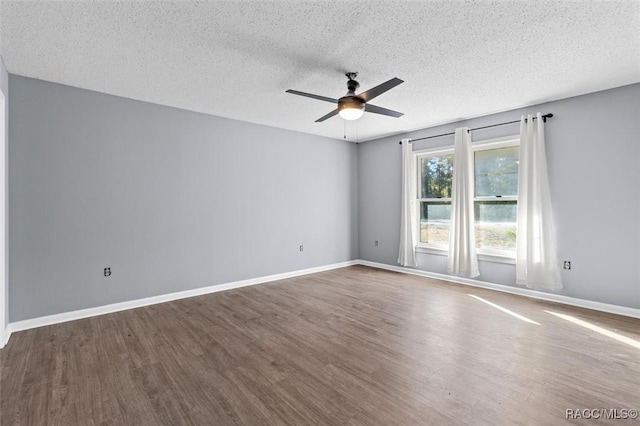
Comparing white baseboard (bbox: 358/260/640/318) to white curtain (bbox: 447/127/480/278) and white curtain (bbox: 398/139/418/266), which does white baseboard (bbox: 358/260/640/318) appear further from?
white curtain (bbox: 398/139/418/266)

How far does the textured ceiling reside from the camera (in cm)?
208

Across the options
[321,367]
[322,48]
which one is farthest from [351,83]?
[321,367]

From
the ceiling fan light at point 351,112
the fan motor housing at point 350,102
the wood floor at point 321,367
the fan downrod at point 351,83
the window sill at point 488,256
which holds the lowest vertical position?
the wood floor at point 321,367

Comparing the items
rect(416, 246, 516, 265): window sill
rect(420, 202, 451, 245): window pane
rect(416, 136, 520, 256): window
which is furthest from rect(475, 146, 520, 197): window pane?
rect(416, 246, 516, 265): window sill

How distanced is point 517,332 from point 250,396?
2620 millimetres

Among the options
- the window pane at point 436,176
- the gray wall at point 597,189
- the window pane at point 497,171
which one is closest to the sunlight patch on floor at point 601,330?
the gray wall at point 597,189

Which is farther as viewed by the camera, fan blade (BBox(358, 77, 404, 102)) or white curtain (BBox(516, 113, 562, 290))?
white curtain (BBox(516, 113, 562, 290))

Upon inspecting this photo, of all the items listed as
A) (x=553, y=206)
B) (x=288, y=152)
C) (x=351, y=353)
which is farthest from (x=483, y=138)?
(x=351, y=353)

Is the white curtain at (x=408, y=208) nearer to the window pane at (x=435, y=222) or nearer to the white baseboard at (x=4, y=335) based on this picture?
the window pane at (x=435, y=222)

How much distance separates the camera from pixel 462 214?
4621mm

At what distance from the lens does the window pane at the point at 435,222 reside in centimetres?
519

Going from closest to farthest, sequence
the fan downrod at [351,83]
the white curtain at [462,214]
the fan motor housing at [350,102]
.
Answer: the fan motor housing at [350,102] < the fan downrod at [351,83] < the white curtain at [462,214]

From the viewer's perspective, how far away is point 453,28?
2.27m

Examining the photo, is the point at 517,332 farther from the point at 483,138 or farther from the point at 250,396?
the point at 483,138
